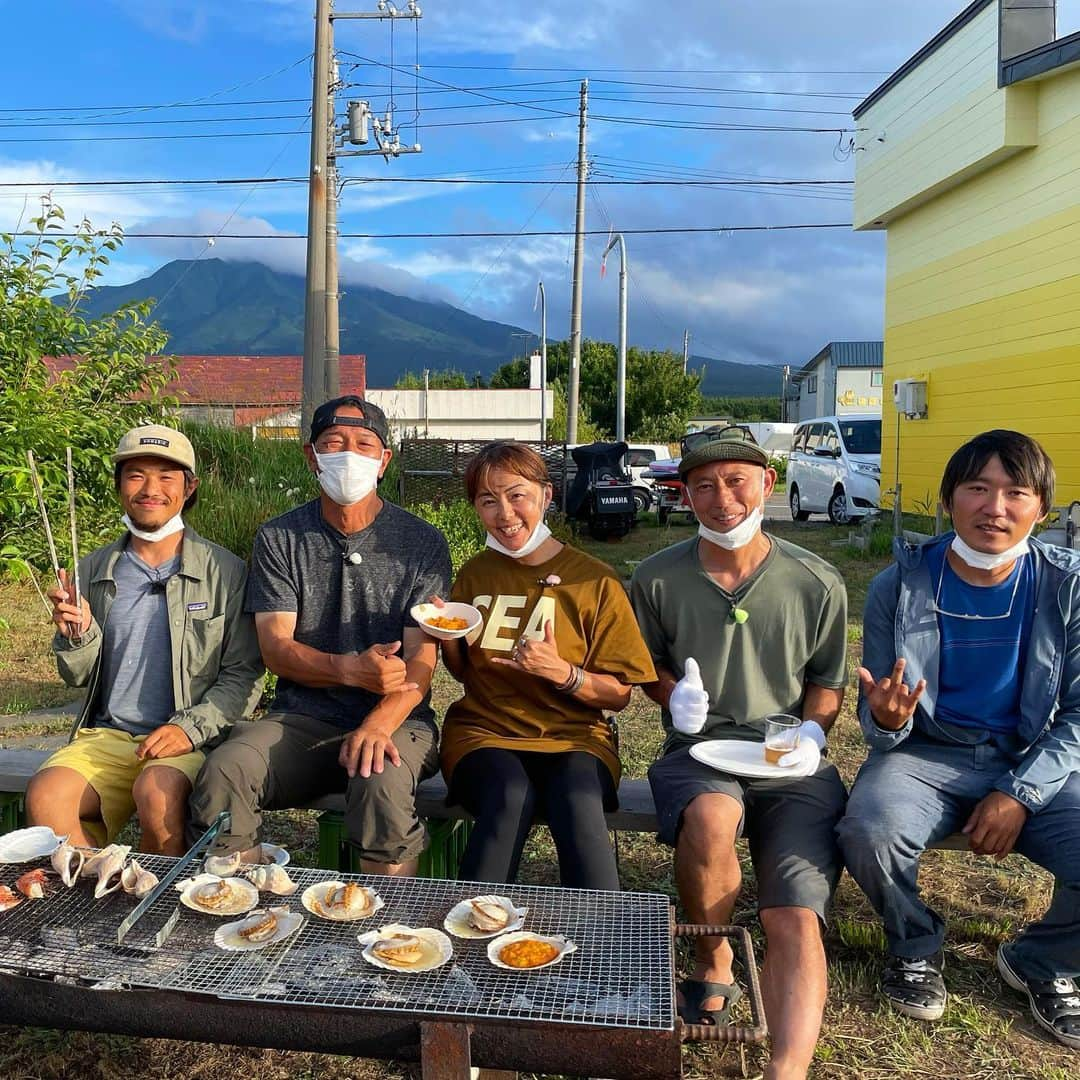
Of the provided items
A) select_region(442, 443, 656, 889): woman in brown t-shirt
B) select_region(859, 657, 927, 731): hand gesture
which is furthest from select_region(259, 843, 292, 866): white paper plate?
select_region(859, 657, 927, 731): hand gesture

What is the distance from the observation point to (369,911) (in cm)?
222

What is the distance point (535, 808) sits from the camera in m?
2.92

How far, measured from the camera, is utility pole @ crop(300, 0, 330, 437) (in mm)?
15109

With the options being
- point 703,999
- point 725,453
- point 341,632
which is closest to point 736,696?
point 725,453

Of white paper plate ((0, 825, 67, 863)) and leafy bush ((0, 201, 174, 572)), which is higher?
leafy bush ((0, 201, 174, 572))

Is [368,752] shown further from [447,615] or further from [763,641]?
[763,641]

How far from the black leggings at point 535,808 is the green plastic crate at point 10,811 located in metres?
1.67

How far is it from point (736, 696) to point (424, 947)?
1.33 m

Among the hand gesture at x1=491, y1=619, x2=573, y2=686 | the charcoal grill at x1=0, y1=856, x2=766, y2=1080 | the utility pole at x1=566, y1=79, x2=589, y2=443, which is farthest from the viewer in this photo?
the utility pole at x1=566, y1=79, x2=589, y2=443

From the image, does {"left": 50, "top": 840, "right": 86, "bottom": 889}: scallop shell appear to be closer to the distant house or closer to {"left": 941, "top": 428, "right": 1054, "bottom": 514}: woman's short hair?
{"left": 941, "top": 428, "right": 1054, "bottom": 514}: woman's short hair

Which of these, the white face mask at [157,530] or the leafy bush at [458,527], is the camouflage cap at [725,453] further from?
the leafy bush at [458,527]

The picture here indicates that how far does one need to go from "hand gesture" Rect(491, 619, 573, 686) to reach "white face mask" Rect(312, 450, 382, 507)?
2.66 ft

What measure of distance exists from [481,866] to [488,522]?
3.46ft

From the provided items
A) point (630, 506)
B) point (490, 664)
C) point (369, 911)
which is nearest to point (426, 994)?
point (369, 911)
